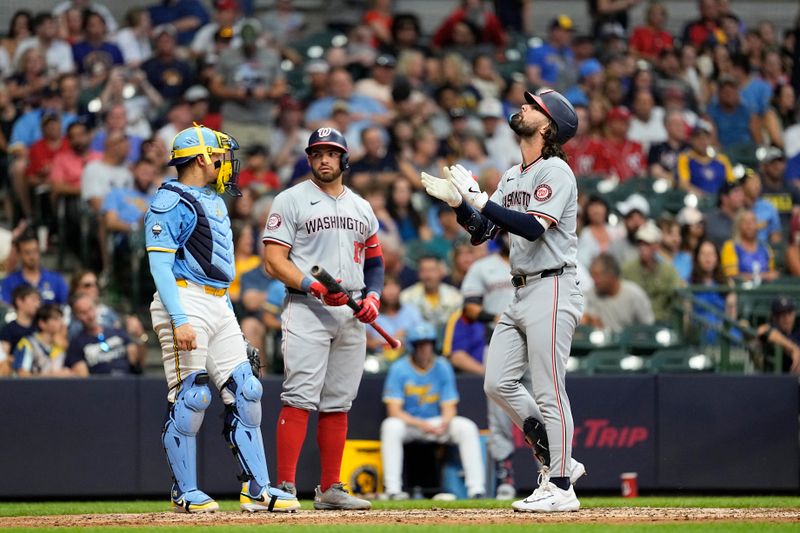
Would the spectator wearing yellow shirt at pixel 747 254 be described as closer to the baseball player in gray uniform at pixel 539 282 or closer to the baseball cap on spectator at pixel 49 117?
the baseball player in gray uniform at pixel 539 282

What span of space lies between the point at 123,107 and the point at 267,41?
3.05 meters

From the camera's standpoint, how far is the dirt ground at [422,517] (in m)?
→ 7.19

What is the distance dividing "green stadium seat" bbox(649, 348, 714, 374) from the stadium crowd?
67cm

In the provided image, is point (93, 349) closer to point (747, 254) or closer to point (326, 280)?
point (326, 280)

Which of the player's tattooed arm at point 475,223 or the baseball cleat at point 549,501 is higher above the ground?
the player's tattooed arm at point 475,223

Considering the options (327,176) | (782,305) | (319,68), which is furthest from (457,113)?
(327,176)

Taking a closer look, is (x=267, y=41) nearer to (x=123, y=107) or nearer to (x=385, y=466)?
(x=123, y=107)

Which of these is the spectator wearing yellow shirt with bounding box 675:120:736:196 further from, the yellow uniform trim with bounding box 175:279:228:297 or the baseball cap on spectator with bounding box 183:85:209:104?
the yellow uniform trim with bounding box 175:279:228:297

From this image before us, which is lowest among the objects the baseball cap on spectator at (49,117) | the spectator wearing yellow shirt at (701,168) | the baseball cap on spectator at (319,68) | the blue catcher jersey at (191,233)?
the blue catcher jersey at (191,233)

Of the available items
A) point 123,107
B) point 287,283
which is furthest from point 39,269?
point 287,283

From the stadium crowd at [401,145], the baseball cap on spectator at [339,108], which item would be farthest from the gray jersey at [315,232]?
the baseball cap on spectator at [339,108]

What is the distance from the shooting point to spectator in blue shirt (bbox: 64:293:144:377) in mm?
11508

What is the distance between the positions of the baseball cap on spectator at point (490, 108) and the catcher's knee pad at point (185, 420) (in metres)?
9.29

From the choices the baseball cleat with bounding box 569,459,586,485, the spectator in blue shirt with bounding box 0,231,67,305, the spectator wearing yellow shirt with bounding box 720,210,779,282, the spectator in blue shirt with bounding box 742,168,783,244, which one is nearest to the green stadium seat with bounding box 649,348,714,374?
the spectator wearing yellow shirt with bounding box 720,210,779,282
